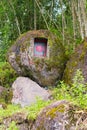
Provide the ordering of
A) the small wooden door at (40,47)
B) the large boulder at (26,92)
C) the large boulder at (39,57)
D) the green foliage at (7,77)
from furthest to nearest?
the green foliage at (7,77)
the small wooden door at (40,47)
the large boulder at (39,57)
the large boulder at (26,92)

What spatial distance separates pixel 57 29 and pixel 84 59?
11.8 feet

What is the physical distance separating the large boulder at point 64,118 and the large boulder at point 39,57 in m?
3.42

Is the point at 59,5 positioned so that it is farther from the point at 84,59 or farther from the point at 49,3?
the point at 84,59

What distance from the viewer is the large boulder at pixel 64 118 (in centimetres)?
309

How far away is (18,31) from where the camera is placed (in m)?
9.79

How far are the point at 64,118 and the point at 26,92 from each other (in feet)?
11.5

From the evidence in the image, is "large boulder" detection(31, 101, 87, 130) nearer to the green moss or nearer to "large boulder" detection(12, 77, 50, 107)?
the green moss

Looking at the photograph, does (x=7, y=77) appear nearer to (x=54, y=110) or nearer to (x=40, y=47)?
(x=40, y=47)

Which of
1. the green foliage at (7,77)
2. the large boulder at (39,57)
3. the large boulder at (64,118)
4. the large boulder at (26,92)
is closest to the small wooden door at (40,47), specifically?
the large boulder at (39,57)

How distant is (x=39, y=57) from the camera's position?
6.82 metres

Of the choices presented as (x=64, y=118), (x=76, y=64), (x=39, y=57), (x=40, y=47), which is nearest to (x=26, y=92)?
(x=39, y=57)

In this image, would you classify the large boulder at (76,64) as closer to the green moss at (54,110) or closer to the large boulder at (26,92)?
the large boulder at (26,92)

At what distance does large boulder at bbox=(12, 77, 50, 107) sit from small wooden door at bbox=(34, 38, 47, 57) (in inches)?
24.0

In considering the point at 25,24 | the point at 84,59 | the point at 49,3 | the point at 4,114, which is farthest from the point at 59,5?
the point at 4,114
